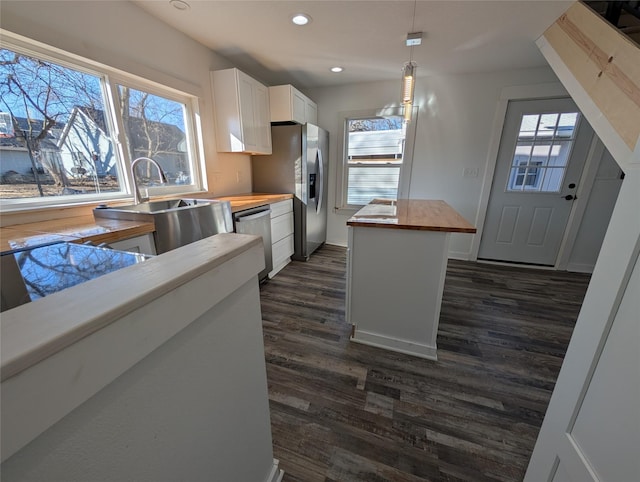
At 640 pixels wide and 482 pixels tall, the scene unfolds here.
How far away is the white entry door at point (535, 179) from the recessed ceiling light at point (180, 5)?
11.3 ft

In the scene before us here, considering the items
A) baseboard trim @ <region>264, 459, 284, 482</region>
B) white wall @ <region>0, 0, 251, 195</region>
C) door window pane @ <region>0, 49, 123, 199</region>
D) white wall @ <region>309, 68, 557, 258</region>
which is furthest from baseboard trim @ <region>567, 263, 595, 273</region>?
door window pane @ <region>0, 49, 123, 199</region>

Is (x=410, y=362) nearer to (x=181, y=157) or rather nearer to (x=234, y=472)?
(x=234, y=472)

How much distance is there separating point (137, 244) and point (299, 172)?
2.06 meters

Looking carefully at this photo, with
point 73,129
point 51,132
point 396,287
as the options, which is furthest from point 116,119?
point 396,287

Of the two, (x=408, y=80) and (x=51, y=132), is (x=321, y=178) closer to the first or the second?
(x=408, y=80)

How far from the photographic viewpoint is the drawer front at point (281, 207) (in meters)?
2.77

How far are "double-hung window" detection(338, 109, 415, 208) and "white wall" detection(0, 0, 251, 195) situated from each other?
69.6 inches

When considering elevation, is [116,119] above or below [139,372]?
above

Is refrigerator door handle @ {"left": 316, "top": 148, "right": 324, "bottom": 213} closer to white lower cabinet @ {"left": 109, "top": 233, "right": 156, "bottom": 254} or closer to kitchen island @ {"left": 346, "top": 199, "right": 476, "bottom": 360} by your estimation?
kitchen island @ {"left": 346, "top": 199, "right": 476, "bottom": 360}

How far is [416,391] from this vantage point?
1446mm

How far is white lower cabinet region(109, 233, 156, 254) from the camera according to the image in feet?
4.12

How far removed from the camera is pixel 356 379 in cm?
153

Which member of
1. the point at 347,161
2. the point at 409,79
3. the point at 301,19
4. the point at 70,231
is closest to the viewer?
the point at 70,231

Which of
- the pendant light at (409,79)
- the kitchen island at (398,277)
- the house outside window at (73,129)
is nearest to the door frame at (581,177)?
the pendant light at (409,79)
